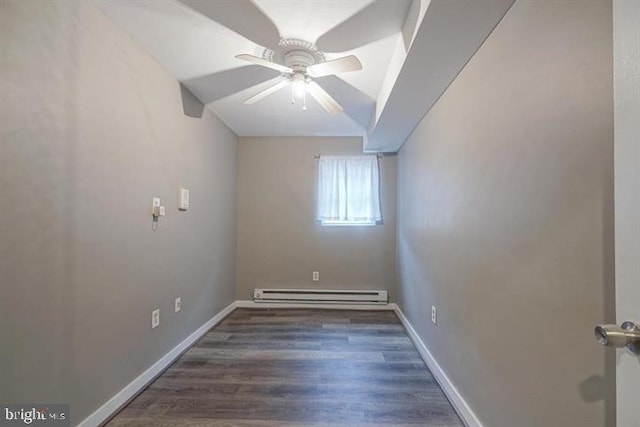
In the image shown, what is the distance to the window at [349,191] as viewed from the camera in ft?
12.8

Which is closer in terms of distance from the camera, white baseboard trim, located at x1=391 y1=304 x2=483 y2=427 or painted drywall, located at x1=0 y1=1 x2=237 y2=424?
painted drywall, located at x1=0 y1=1 x2=237 y2=424

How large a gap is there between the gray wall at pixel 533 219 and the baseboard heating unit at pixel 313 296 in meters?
1.89

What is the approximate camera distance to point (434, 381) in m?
2.11

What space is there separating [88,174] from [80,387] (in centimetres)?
109

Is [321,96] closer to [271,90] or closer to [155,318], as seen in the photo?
[271,90]

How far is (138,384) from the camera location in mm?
1947

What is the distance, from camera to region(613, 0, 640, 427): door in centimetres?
58

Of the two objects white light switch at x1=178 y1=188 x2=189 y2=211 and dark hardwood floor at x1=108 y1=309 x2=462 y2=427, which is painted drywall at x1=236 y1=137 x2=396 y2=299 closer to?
dark hardwood floor at x1=108 y1=309 x2=462 y2=427

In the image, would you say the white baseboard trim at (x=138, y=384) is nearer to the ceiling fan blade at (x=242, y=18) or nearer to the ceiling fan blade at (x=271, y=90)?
the ceiling fan blade at (x=271, y=90)

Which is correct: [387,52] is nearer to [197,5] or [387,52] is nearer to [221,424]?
Answer: [197,5]

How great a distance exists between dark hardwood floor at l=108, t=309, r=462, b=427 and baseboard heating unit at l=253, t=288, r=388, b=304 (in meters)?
0.75

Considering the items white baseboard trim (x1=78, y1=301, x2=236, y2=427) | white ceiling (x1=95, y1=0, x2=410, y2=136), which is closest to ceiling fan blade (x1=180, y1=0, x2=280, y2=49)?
white ceiling (x1=95, y1=0, x2=410, y2=136)

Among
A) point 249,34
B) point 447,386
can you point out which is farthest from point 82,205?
point 447,386

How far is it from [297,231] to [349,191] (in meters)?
0.87
